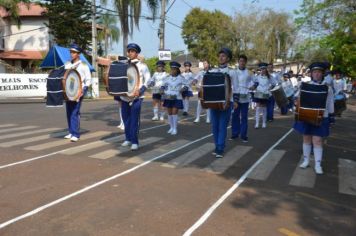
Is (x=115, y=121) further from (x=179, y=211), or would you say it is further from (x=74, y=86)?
(x=179, y=211)

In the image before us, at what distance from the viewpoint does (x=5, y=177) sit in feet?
23.8

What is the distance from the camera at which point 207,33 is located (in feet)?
203

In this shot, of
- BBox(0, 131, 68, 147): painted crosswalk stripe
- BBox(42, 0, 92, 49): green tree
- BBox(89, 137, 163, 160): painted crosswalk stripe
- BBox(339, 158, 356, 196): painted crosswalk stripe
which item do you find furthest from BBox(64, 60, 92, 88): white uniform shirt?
BBox(42, 0, 92, 49): green tree

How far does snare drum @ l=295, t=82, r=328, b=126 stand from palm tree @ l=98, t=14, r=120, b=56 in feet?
180

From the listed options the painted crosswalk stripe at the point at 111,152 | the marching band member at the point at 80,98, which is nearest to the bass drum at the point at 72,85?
the marching band member at the point at 80,98

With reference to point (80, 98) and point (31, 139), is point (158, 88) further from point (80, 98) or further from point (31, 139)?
point (31, 139)

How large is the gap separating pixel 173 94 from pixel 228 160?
4033mm

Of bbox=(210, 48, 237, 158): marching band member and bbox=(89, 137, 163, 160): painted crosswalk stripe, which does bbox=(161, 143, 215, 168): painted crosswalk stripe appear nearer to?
bbox=(210, 48, 237, 158): marching band member

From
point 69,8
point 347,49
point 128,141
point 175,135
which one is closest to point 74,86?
point 128,141

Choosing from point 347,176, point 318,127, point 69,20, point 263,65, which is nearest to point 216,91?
point 318,127

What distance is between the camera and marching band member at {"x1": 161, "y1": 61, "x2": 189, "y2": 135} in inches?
492

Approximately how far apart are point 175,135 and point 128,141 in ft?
7.16

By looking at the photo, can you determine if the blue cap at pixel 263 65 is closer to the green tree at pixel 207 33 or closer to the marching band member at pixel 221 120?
the marching band member at pixel 221 120

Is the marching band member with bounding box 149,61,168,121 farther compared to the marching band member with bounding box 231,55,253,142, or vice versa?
the marching band member with bounding box 149,61,168,121
